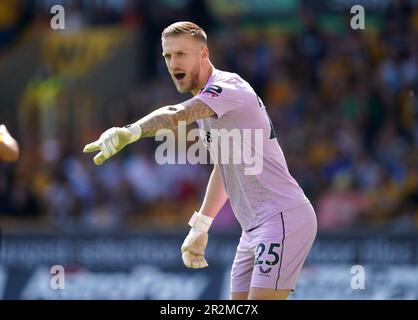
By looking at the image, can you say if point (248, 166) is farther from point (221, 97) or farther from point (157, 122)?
point (157, 122)

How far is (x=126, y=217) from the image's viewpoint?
15.5m

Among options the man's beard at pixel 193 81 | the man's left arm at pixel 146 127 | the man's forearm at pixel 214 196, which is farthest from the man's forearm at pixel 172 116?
the man's forearm at pixel 214 196

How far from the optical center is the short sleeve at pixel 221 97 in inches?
272

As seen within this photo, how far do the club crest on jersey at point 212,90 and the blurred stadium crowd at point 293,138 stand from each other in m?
6.60

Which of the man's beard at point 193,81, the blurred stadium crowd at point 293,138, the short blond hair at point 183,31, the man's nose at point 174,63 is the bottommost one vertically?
the blurred stadium crowd at point 293,138

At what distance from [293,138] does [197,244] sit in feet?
26.4

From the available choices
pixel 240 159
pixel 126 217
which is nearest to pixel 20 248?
pixel 126 217

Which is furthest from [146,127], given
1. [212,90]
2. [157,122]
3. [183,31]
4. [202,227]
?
[202,227]

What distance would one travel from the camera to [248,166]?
717 centimetres

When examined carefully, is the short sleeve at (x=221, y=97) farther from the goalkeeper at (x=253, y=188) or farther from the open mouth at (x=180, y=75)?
the open mouth at (x=180, y=75)

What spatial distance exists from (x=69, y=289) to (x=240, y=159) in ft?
20.8

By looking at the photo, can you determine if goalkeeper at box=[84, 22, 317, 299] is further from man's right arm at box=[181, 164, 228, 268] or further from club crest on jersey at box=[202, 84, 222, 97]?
man's right arm at box=[181, 164, 228, 268]

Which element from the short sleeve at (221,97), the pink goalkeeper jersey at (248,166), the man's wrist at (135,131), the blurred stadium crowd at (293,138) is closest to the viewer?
the man's wrist at (135,131)

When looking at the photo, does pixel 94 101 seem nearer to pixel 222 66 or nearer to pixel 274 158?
pixel 222 66
